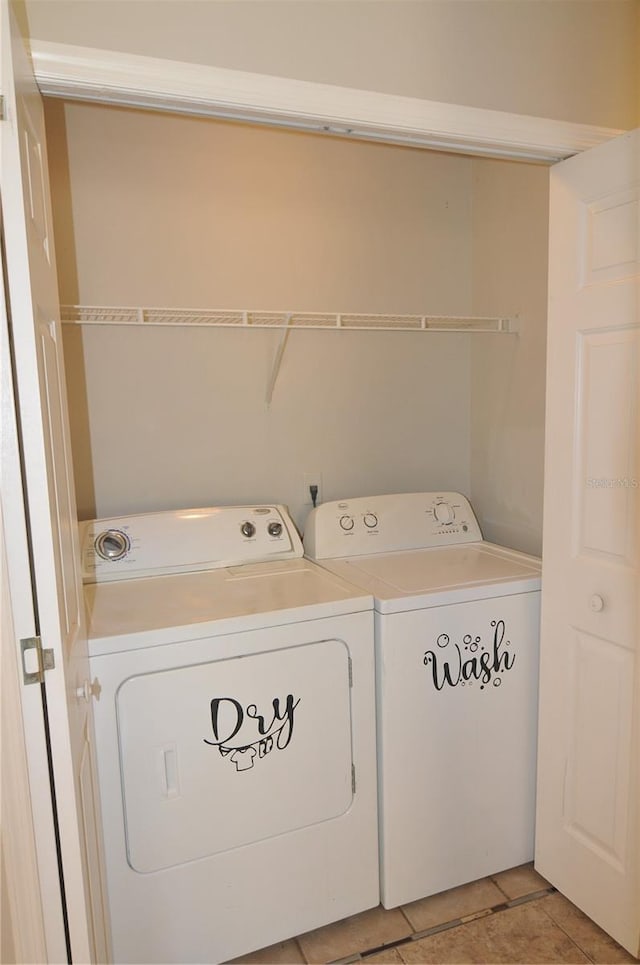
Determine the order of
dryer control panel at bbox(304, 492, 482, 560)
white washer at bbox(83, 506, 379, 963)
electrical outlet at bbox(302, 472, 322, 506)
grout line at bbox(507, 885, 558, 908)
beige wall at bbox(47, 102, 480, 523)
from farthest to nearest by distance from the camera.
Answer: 1. electrical outlet at bbox(302, 472, 322, 506)
2. dryer control panel at bbox(304, 492, 482, 560)
3. beige wall at bbox(47, 102, 480, 523)
4. grout line at bbox(507, 885, 558, 908)
5. white washer at bbox(83, 506, 379, 963)

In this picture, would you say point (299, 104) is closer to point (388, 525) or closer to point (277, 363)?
point (277, 363)

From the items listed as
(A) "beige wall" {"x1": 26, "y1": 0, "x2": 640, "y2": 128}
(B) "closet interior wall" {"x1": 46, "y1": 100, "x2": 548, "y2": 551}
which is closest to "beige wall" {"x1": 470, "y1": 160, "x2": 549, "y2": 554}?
(B) "closet interior wall" {"x1": 46, "y1": 100, "x2": 548, "y2": 551}

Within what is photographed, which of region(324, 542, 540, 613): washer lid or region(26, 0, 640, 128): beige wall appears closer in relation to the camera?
region(26, 0, 640, 128): beige wall

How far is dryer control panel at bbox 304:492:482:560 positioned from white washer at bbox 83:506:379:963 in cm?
39

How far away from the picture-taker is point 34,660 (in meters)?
0.95

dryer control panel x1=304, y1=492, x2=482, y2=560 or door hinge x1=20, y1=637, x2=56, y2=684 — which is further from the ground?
door hinge x1=20, y1=637, x2=56, y2=684

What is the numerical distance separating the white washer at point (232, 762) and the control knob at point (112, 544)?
0.47 ft

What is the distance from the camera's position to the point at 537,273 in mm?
2230

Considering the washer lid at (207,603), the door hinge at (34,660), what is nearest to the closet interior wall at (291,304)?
the washer lid at (207,603)

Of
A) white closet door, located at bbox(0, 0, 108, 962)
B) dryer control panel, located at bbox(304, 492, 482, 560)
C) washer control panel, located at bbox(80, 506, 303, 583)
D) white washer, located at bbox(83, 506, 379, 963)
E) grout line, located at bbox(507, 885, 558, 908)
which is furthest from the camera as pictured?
dryer control panel, located at bbox(304, 492, 482, 560)

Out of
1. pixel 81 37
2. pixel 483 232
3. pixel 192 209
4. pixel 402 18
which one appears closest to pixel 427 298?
pixel 483 232

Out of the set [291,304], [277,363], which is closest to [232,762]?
[277,363]

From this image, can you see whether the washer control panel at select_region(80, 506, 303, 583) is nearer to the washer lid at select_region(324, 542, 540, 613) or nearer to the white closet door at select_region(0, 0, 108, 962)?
the washer lid at select_region(324, 542, 540, 613)

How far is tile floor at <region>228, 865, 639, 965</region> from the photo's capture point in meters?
1.67
